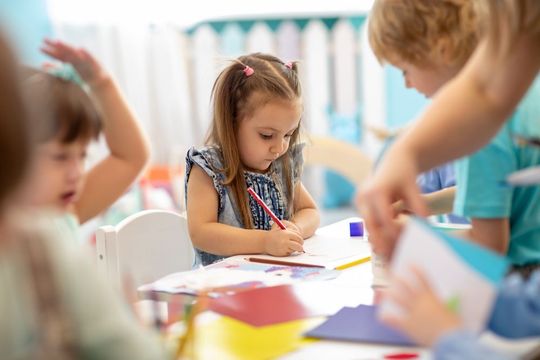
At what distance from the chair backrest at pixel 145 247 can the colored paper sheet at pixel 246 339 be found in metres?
0.43

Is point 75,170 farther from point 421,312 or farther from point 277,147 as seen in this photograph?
point 277,147

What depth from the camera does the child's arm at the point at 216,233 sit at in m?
1.43

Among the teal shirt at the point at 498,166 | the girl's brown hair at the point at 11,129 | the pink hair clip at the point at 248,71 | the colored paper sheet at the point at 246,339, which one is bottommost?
the colored paper sheet at the point at 246,339

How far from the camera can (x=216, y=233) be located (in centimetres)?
153

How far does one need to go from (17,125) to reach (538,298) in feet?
1.90

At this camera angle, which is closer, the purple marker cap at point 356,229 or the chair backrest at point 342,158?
the purple marker cap at point 356,229

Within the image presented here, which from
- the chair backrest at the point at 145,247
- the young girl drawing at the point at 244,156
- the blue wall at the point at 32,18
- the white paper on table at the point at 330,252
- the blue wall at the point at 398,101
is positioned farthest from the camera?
the blue wall at the point at 398,101

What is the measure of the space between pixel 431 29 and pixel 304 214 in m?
0.65

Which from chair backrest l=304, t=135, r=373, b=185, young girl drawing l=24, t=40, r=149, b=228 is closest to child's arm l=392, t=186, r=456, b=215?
young girl drawing l=24, t=40, r=149, b=228

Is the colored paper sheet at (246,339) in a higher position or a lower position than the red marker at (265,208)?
lower

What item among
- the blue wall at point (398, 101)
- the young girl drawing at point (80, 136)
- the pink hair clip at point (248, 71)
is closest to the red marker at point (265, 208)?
the pink hair clip at point (248, 71)

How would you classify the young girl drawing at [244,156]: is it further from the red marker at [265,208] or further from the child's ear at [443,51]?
the child's ear at [443,51]

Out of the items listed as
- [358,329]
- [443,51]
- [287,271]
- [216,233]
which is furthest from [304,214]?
[358,329]

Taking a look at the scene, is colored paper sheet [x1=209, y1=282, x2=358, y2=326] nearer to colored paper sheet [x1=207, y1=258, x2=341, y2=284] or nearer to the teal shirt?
colored paper sheet [x1=207, y1=258, x2=341, y2=284]
